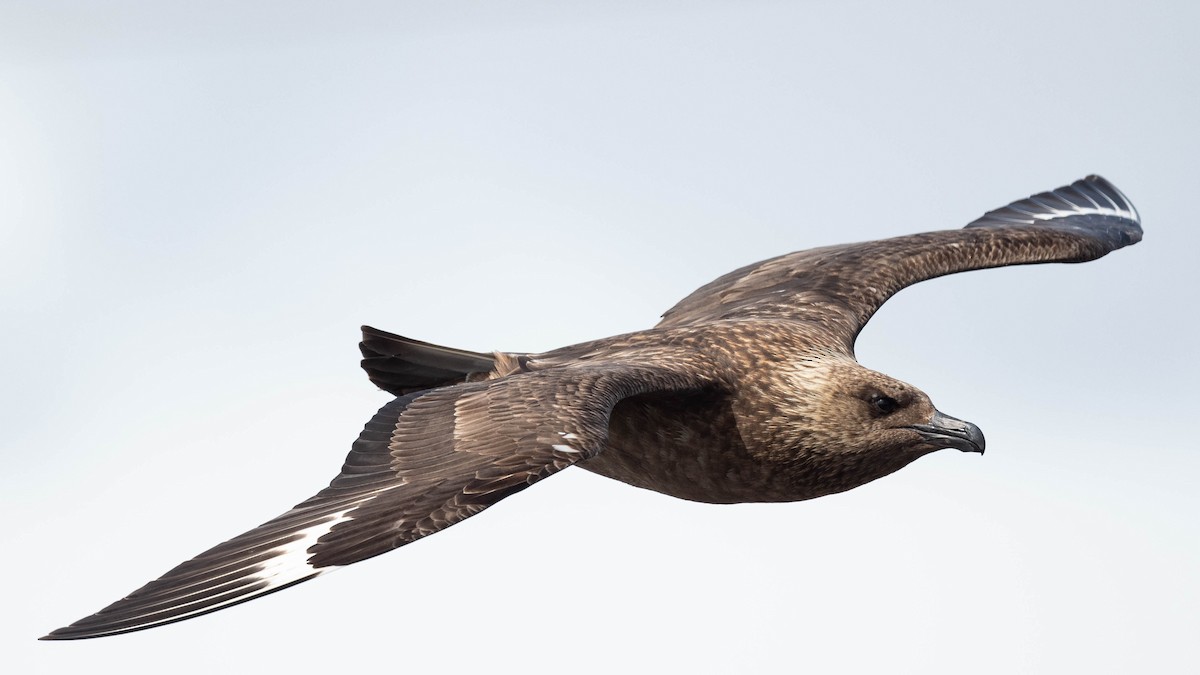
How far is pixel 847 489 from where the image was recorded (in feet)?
30.4

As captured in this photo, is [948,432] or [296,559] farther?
[948,432]

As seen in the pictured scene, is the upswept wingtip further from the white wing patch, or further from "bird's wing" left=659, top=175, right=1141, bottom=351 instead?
the white wing patch

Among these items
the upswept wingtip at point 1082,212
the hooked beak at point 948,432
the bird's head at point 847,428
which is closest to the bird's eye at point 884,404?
the bird's head at point 847,428

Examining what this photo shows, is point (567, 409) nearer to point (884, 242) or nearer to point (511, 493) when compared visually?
point (511, 493)

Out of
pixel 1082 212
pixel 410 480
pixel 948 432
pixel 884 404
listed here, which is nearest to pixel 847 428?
pixel 884 404

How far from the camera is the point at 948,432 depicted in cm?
883

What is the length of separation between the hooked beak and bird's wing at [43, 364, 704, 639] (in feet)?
4.61

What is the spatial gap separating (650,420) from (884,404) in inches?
49.0

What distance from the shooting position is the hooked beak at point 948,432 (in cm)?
874

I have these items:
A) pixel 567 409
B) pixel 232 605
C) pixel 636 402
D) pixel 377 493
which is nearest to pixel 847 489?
pixel 636 402

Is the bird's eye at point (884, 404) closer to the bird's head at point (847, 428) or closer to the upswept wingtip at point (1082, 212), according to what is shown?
the bird's head at point (847, 428)

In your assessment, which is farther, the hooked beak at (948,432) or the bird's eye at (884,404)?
the bird's eye at (884,404)

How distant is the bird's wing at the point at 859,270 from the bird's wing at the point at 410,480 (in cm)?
233

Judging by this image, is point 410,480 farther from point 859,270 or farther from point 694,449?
point 859,270
